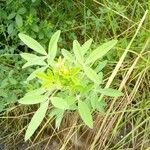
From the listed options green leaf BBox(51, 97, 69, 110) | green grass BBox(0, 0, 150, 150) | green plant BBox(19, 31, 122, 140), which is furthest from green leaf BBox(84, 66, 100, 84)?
green grass BBox(0, 0, 150, 150)

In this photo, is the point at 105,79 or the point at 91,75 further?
the point at 105,79

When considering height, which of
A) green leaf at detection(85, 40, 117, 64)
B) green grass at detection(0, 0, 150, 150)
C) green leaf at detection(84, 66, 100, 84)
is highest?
green leaf at detection(85, 40, 117, 64)

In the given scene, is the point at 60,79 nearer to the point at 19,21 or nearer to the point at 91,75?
the point at 91,75

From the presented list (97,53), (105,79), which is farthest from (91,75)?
(105,79)

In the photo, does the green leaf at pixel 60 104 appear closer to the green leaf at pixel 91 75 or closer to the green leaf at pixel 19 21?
the green leaf at pixel 91 75

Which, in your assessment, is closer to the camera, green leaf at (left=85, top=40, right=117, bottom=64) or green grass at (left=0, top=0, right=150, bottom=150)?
green leaf at (left=85, top=40, right=117, bottom=64)

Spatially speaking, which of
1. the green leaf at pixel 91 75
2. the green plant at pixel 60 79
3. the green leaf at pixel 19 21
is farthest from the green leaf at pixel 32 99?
the green leaf at pixel 19 21

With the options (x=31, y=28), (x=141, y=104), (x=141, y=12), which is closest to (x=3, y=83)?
(x=31, y=28)

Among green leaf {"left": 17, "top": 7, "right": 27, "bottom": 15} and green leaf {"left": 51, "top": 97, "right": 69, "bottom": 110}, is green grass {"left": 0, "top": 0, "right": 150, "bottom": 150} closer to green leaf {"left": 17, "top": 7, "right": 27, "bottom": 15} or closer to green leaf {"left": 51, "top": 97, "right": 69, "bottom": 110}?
green leaf {"left": 17, "top": 7, "right": 27, "bottom": 15}

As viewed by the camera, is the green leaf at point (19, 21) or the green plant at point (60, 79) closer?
the green plant at point (60, 79)
